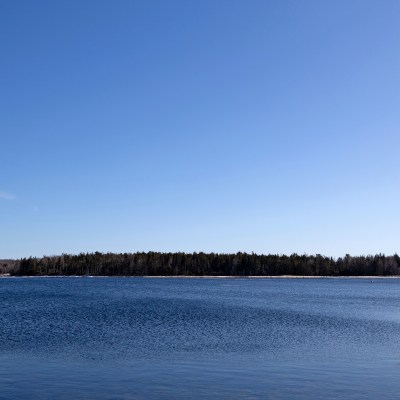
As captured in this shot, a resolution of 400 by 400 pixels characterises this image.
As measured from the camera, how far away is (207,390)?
2822 cm

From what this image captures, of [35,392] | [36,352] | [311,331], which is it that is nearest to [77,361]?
[36,352]

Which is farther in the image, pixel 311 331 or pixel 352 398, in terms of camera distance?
pixel 311 331

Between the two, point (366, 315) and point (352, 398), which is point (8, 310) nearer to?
point (366, 315)

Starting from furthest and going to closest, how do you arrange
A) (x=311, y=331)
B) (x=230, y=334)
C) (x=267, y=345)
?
(x=311, y=331)
(x=230, y=334)
(x=267, y=345)

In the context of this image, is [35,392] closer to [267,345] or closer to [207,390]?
[207,390]

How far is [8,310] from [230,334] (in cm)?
4003

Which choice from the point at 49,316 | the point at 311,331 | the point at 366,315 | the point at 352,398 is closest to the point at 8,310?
the point at 49,316

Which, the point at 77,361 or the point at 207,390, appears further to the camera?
the point at 77,361

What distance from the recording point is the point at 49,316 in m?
69.0

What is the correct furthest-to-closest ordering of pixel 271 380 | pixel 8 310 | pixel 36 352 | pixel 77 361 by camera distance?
pixel 8 310 → pixel 36 352 → pixel 77 361 → pixel 271 380

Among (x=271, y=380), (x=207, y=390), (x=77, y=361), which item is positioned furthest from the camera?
(x=77, y=361)

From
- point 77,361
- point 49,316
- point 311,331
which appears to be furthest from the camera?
point 49,316

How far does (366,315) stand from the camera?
78.5m

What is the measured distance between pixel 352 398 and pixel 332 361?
11428mm
